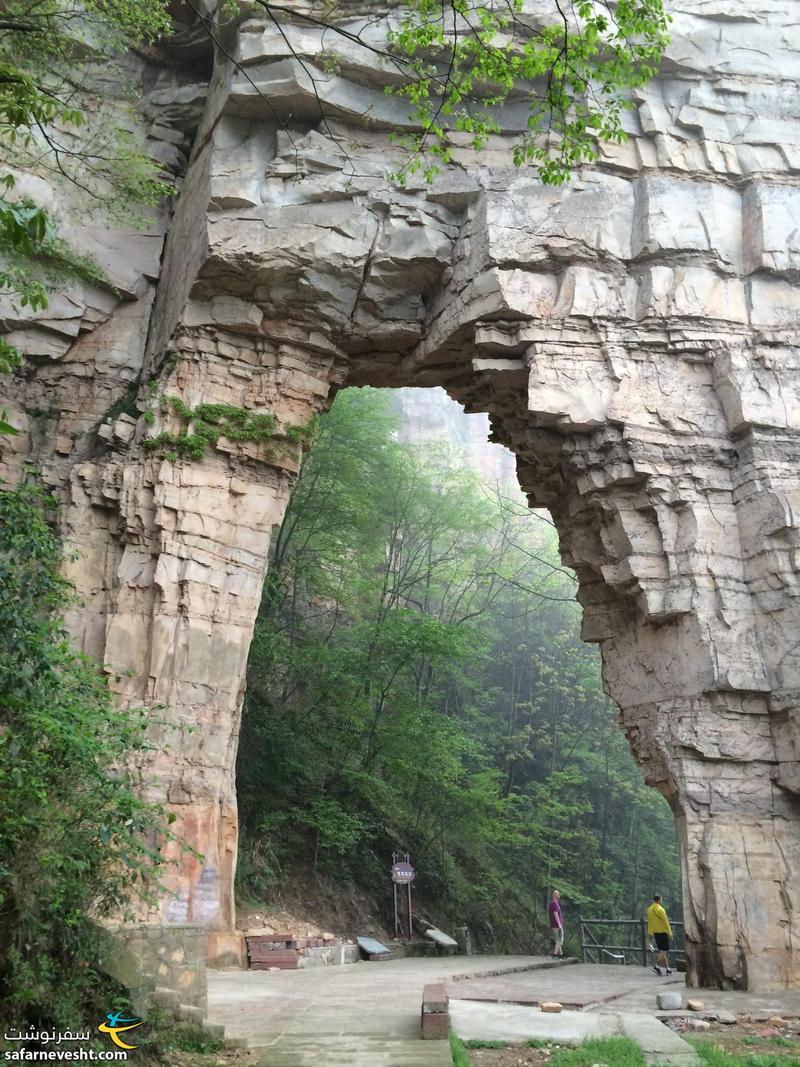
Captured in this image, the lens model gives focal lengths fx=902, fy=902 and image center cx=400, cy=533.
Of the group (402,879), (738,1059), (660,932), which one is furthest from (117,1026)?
(402,879)

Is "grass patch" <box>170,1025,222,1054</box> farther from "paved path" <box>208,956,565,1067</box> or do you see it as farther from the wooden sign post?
the wooden sign post

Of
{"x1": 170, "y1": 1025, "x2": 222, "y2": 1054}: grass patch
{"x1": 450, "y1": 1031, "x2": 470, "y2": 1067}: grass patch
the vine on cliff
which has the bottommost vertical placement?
{"x1": 450, "y1": 1031, "x2": 470, "y2": 1067}: grass patch

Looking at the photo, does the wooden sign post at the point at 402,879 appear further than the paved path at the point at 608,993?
Yes

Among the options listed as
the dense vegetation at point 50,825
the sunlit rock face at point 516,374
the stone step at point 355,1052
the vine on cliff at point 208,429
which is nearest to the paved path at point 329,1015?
the stone step at point 355,1052

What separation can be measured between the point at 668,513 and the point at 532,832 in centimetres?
1476

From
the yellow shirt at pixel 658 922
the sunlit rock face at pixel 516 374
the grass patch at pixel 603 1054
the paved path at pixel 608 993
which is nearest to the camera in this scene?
the grass patch at pixel 603 1054

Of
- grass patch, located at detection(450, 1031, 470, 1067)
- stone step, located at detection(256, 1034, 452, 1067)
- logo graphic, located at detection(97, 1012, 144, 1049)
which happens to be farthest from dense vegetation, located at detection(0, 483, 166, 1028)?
grass patch, located at detection(450, 1031, 470, 1067)

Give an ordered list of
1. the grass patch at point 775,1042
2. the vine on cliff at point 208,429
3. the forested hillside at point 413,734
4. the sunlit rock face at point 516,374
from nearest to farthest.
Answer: the grass patch at point 775,1042, the sunlit rock face at point 516,374, the vine on cliff at point 208,429, the forested hillside at point 413,734

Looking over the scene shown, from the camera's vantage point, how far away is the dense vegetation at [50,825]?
4648 mm

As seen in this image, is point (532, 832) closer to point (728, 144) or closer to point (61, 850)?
point (728, 144)

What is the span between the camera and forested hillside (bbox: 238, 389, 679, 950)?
61.5 feet

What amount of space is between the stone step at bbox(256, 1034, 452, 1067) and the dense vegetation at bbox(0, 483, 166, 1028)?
1151mm

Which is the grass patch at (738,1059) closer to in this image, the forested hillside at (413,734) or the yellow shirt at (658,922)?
the yellow shirt at (658,922)

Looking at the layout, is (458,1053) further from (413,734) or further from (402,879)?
(413,734)
